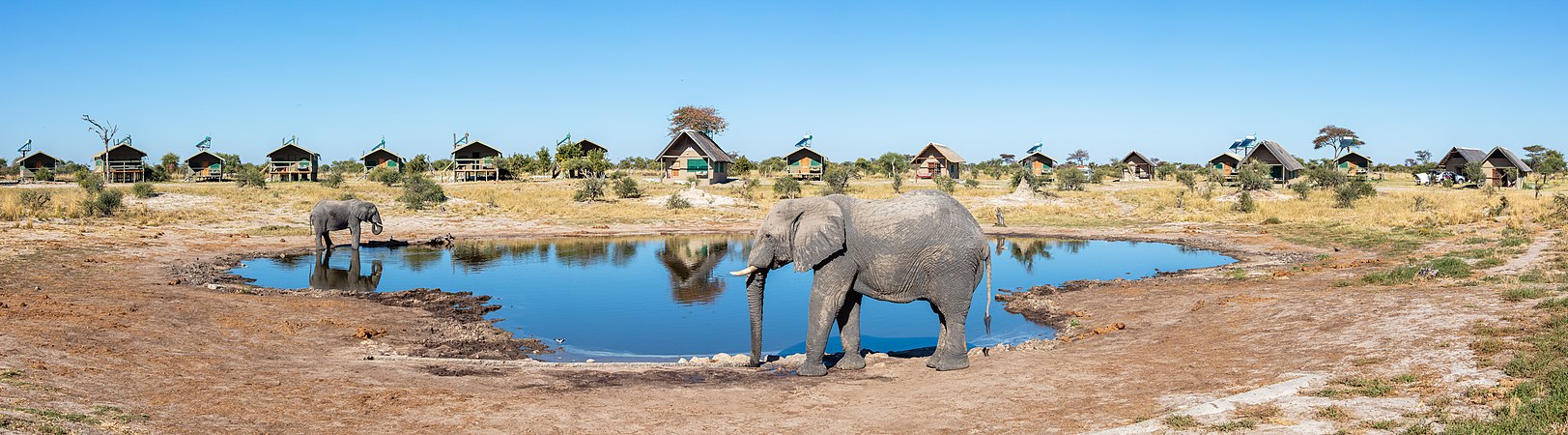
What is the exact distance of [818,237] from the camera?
1198 cm

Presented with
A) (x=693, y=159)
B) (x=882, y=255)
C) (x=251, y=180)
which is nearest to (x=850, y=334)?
(x=882, y=255)

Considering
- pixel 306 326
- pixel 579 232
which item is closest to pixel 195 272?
pixel 306 326

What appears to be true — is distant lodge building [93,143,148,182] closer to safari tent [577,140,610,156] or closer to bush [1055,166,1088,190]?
safari tent [577,140,610,156]

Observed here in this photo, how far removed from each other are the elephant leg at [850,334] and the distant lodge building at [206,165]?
69.3 m

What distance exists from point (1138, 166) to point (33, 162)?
298ft

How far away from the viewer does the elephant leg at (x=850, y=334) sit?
1254 centimetres

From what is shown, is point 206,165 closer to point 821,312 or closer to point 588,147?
point 588,147

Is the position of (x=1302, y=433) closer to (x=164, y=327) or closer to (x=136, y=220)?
(x=164, y=327)

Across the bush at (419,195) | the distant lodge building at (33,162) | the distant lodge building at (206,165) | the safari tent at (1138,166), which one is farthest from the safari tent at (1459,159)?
the distant lodge building at (33,162)

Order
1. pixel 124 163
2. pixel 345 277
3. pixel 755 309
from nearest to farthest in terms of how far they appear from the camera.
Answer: pixel 755 309 < pixel 345 277 < pixel 124 163

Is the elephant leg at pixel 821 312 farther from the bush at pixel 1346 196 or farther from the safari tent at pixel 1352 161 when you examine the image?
the safari tent at pixel 1352 161

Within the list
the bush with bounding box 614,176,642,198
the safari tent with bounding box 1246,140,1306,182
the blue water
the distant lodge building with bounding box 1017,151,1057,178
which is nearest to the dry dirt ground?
the blue water

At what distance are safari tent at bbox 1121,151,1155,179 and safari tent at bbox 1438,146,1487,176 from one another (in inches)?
946

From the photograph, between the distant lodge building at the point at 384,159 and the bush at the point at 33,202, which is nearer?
the bush at the point at 33,202
